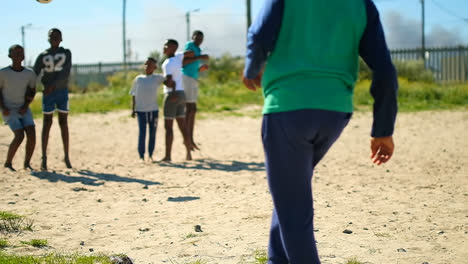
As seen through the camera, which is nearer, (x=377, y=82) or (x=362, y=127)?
(x=377, y=82)

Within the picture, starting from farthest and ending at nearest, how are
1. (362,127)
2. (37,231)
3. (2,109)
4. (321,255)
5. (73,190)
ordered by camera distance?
(362,127)
(2,109)
(73,190)
(37,231)
(321,255)

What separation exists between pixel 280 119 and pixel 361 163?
6.63 m

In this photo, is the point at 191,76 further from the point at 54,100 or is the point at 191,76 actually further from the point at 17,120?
the point at 17,120

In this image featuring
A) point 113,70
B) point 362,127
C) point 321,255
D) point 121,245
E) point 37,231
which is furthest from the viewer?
point 113,70

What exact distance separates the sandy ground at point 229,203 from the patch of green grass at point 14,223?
4.2 inches

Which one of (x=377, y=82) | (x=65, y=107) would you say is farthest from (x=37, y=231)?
(x=65, y=107)

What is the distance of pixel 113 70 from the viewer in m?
40.2

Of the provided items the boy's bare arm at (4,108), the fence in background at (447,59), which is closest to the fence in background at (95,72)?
the fence in background at (447,59)

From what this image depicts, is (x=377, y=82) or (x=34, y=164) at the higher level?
(x=377, y=82)

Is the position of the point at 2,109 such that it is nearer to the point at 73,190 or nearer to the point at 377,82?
the point at 73,190

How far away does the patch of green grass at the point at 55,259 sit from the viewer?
3.77 m

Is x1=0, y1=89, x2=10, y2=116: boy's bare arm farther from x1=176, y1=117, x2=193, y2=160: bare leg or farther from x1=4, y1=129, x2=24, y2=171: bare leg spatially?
x1=176, y1=117, x2=193, y2=160: bare leg

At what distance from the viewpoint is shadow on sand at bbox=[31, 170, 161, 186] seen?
→ 7.81m

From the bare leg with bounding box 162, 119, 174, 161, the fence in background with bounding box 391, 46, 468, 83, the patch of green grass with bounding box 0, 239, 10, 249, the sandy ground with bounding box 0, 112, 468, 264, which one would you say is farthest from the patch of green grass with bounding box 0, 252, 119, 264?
the fence in background with bounding box 391, 46, 468, 83
